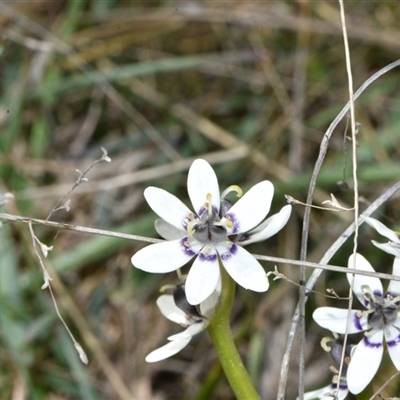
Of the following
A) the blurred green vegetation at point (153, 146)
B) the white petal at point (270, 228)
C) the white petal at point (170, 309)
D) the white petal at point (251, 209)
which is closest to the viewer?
the white petal at point (270, 228)

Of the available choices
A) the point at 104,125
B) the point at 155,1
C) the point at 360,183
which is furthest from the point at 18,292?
the point at 155,1

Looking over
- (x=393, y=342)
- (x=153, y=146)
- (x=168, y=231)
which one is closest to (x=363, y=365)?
(x=393, y=342)

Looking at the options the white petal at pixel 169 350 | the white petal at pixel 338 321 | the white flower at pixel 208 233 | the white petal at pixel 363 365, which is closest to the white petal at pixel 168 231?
the white flower at pixel 208 233

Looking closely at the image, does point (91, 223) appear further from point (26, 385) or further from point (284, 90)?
point (284, 90)

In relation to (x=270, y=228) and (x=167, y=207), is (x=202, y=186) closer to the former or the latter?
(x=167, y=207)

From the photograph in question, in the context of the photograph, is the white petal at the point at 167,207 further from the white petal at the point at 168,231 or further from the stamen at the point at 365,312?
the stamen at the point at 365,312

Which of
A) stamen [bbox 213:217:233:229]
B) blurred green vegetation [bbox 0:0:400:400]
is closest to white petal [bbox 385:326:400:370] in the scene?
stamen [bbox 213:217:233:229]
